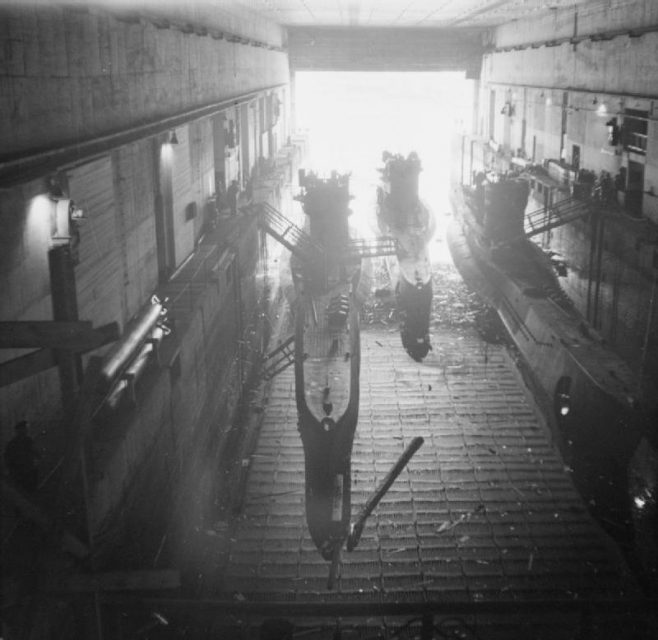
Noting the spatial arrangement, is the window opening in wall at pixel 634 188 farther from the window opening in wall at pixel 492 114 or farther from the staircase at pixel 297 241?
the window opening in wall at pixel 492 114

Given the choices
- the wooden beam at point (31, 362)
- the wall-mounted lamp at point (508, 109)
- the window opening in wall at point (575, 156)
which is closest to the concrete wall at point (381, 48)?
the wall-mounted lamp at point (508, 109)

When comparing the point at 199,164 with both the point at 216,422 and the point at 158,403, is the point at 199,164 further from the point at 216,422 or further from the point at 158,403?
the point at 158,403

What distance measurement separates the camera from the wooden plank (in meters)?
6.54

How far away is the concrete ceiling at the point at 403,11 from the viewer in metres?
25.2

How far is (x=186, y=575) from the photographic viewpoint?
36.2 feet

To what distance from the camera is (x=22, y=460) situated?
754 centimetres

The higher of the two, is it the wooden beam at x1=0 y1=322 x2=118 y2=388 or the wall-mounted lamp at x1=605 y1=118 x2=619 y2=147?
the wall-mounted lamp at x1=605 y1=118 x2=619 y2=147

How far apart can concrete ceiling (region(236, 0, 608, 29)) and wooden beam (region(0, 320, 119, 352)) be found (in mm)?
19794

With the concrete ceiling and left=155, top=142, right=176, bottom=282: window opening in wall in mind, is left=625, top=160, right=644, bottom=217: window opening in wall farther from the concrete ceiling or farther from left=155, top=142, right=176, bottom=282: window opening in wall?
left=155, top=142, right=176, bottom=282: window opening in wall

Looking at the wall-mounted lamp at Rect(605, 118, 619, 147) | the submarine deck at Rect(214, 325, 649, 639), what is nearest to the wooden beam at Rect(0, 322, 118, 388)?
the submarine deck at Rect(214, 325, 649, 639)

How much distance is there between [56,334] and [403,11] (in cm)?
2636

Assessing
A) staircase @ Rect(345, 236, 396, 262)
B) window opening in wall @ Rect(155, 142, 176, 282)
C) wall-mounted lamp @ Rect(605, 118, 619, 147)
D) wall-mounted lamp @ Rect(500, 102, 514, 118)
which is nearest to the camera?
window opening in wall @ Rect(155, 142, 176, 282)

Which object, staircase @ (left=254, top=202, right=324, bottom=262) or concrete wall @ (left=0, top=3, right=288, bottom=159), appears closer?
concrete wall @ (left=0, top=3, right=288, bottom=159)

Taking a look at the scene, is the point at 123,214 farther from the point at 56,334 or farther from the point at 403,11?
the point at 403,11
